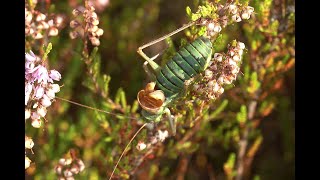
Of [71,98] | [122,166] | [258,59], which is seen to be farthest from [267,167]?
[71,98]

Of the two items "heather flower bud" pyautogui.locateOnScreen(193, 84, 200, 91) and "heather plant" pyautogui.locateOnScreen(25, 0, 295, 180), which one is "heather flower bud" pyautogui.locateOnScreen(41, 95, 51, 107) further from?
"heather flower bud" pyautogui.locateOnScreen(193, 84, 200, 91)

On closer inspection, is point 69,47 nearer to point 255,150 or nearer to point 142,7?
point 142,7

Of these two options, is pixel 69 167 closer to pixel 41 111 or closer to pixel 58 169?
pixel 58 169

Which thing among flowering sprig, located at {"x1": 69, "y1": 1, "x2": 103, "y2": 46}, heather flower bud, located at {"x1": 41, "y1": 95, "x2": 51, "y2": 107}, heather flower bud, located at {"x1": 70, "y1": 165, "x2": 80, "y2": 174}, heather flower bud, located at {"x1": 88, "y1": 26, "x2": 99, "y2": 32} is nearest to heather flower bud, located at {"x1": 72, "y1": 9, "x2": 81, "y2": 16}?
flowering sprig, located at {"x1": 69, "y1": 1, "x2": 103, "y2": 46}

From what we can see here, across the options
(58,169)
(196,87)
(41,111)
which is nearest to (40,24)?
(41,111)

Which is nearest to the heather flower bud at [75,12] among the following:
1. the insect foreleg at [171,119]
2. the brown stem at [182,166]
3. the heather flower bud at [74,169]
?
the insect foreleg at [171,119]
